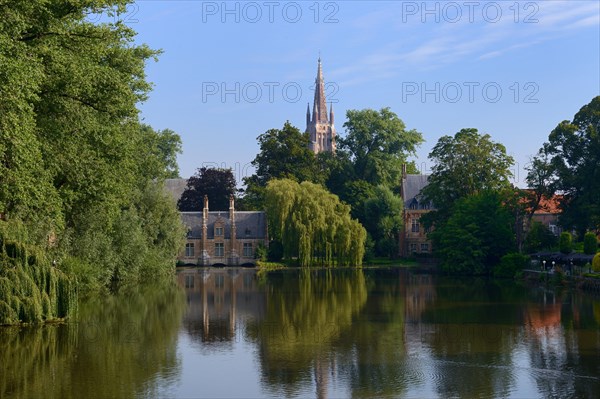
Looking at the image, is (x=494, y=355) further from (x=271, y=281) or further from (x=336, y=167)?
(x=336, y=167)

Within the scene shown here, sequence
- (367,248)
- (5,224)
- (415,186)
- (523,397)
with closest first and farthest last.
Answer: (523,397), (5,224), (367,248), (415,186)

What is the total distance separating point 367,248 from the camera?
73938 millimetres

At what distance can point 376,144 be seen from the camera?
91.4 m

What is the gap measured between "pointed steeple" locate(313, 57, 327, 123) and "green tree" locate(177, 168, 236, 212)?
6519cm

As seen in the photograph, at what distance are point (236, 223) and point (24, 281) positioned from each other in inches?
2174

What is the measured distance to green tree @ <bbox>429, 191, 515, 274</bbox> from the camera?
57.6 meters

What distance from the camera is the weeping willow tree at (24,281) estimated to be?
22.8 m

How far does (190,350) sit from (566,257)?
34.1 meters

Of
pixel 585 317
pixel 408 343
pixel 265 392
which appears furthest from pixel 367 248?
pixel 265 392

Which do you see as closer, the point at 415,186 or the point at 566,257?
the point at 566,257

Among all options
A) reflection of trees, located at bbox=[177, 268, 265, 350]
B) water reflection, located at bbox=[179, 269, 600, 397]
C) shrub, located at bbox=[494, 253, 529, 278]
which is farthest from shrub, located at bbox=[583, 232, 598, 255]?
reflection of trees, located at bbox=[177, 268, 265, 350]

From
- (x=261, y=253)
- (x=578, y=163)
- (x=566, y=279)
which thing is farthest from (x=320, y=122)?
(x=566, y=279)

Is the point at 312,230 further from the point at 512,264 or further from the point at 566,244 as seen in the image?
the point at 566,244

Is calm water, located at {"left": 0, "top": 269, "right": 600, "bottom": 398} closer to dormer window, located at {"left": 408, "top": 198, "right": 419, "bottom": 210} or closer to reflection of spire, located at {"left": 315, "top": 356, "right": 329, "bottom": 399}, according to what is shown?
reflection of spire, located at {"left": 315, "top": 356, "right": 329, "bottom": 399}
